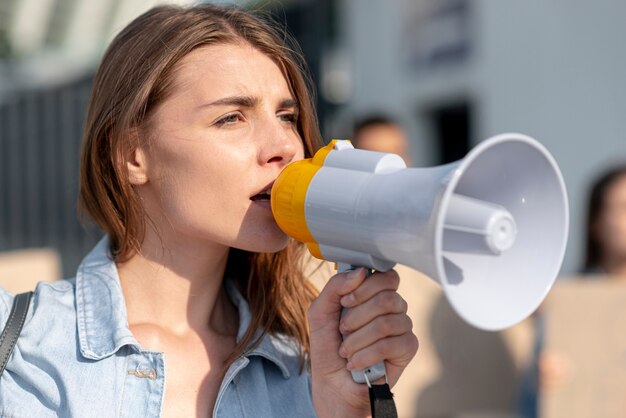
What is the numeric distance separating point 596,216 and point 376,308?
3.20m

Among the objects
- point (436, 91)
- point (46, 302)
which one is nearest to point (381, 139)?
point (46, 302)

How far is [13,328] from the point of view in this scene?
183 cm

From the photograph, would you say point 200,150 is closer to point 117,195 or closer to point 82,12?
point 117,195

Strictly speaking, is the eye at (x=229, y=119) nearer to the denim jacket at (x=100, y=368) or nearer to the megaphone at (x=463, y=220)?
the megaphone at (x=463, y=220)

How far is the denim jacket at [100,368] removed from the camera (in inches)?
71.2

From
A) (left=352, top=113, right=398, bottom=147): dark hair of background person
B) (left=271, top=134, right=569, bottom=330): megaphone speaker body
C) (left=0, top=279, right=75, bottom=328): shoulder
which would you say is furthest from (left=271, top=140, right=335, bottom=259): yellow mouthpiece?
(left=352, top=113, right=398, bottom=147): dark hair of background person

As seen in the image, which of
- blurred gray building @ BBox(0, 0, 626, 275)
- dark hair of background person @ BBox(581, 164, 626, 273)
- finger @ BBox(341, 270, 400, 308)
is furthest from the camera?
blurred gray building @ BBox(0, 0, 626, 275)

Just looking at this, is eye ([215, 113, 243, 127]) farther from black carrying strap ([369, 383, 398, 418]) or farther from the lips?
black carrying strap ([369, 383, 398, 418])

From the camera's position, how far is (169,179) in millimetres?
1961

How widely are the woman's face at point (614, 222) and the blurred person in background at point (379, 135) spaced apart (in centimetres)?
104

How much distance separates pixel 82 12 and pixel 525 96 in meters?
12.3

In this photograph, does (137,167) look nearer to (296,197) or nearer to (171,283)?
(171,283)

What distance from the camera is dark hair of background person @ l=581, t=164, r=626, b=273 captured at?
4.55m

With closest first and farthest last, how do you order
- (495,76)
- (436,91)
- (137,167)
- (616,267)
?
(137,167)
(616,267)
(495,76)
(436,91)
